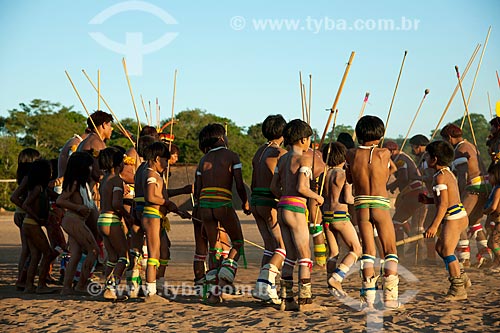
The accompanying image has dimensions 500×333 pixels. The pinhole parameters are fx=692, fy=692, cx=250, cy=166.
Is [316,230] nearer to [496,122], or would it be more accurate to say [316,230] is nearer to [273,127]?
[273,127]

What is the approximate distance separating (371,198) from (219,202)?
170cm

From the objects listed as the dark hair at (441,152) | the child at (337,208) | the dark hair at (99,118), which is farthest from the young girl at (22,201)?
the dark hair at (441,152)

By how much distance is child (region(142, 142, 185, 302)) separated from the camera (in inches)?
307

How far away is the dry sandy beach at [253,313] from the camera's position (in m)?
6.14

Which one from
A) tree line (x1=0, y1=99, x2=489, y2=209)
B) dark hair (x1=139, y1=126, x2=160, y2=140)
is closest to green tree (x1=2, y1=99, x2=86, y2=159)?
tree line (x1=0, y1=99, x2=489, y2=209)

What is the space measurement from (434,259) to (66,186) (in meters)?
5.84

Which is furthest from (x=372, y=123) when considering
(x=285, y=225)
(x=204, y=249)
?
(x=204, y=249)

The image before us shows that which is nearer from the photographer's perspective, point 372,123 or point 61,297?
point 372,123

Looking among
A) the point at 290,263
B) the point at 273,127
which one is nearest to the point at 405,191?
the point at 273,127

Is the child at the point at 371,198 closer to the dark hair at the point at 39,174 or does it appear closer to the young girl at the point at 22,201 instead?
the dark hair at the point at 39,174

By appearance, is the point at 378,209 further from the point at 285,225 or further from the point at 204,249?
the point at 204,249

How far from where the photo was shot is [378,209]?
23.1 feet

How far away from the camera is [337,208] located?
805cm

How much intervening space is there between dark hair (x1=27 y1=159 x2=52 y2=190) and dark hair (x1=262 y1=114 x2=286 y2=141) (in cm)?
310
